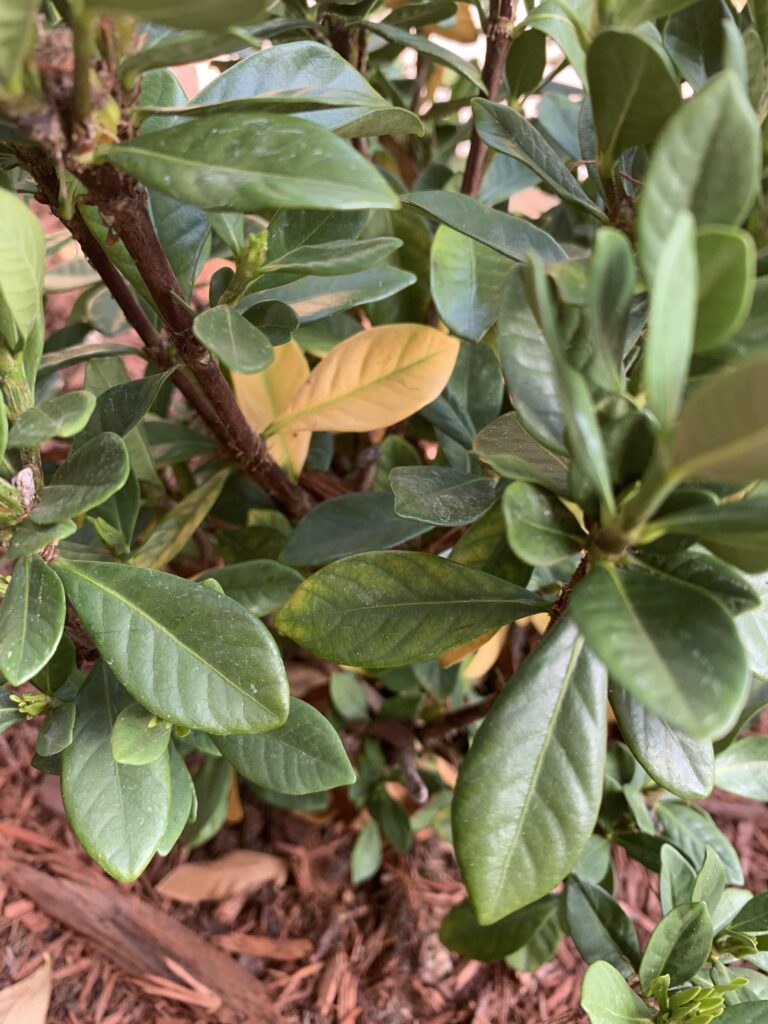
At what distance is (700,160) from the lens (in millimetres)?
365

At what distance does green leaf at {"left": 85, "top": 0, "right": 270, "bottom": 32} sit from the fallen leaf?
3.73ft

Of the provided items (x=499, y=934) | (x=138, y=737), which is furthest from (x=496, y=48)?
(x=499, y=934)

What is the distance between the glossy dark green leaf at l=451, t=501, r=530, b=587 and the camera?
656 mm

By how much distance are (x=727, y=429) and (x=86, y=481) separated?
38cm

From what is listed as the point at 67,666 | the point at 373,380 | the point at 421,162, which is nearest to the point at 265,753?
the point at 67,666

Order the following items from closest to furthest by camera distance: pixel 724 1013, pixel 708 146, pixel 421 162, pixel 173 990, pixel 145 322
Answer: pixel 708 146 < pixel 724 1013 < pixel 145 322 < pixel 173 990 < pixel 421 162

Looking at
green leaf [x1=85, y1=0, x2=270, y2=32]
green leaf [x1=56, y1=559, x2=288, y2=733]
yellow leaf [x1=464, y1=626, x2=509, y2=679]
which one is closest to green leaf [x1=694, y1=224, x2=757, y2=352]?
green leaf [x1=85, y1=0, x2=270, y2=32]

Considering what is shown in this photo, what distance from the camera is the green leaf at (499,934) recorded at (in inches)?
35.8

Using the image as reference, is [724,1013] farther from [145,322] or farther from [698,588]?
[145,322]

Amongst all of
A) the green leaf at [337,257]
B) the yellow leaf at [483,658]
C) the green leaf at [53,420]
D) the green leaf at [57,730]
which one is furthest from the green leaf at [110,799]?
the yellow leaf at [483,658]

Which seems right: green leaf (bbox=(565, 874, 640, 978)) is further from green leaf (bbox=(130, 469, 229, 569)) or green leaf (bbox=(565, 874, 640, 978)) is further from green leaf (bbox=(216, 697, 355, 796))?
green leaf (bbox=(130, 469, 229, 569))

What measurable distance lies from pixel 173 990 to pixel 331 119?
110cm

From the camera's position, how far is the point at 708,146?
362 mm

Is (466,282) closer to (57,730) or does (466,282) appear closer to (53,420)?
(53,420)
